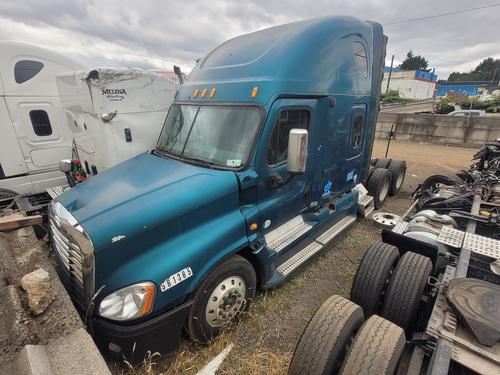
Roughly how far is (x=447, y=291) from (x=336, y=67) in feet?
9.68

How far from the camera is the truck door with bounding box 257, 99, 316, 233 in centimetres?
295

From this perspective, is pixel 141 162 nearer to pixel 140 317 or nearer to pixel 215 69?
pixel 215 69

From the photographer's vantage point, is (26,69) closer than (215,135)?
No

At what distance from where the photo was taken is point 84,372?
156 centimetres

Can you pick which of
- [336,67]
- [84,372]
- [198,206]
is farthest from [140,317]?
[336,67]

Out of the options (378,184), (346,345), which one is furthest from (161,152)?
(378,184)

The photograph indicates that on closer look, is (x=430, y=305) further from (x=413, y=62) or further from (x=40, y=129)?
(x=413, y=62)

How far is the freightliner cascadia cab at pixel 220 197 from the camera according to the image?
7.31 feet

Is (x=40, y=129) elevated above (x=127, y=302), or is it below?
above

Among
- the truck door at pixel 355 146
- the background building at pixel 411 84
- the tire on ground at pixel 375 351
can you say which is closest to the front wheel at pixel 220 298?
the tire on ground at pixel 375 351

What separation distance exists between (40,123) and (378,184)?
24.2 feet

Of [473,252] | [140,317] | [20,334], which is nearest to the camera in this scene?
[20,334]

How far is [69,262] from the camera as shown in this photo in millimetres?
2439

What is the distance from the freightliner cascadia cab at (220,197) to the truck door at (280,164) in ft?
0.06
